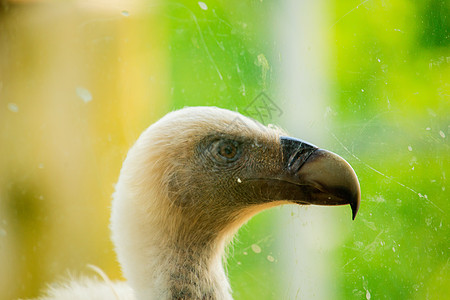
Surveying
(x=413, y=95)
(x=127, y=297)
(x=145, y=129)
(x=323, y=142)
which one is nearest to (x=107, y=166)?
(x=145, y=129)

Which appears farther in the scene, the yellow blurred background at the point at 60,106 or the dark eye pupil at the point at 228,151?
the yellow blurred background at the point at 60,106

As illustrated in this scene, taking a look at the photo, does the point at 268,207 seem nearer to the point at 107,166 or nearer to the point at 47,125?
the point at 107,166

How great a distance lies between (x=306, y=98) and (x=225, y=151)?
0.66 feet

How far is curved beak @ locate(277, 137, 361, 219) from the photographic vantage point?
2.98 ft

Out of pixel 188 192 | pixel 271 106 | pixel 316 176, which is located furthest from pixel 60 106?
pixel 316 176

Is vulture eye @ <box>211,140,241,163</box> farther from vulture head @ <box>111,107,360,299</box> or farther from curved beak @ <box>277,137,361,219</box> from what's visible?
curved beak @ <box>277,137,361,219</box>

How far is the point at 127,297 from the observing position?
3.92ft

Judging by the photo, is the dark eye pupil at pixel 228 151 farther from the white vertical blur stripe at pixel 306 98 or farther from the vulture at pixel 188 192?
the white vertical blur stripe at pixel 306 98

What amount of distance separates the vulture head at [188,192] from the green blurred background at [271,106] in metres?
0.06

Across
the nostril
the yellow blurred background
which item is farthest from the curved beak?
the yellow blurred background

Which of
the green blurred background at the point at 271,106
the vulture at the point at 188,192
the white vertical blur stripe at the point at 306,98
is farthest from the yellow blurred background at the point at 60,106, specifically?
the white vertical blur stripe at the point at 306,98

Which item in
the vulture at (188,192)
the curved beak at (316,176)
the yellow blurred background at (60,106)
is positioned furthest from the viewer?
the yellow blurred background at (60,106)

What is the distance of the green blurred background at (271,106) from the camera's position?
96cm

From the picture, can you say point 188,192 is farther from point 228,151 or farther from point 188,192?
point 228,151
